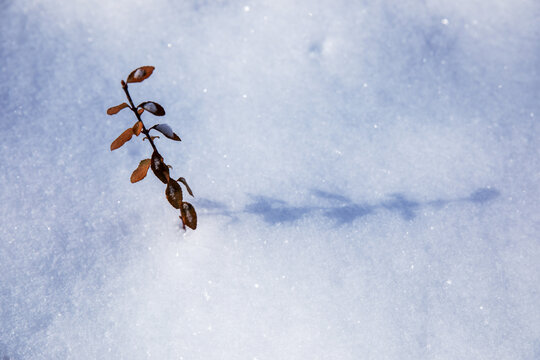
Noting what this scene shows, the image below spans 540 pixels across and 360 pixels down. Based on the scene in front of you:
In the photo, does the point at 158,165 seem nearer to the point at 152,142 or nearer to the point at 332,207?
the point at 152,142

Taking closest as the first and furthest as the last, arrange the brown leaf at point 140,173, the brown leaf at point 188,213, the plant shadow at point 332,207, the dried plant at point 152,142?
the dried plant at point 152,142 < the brown leaf at point 140,173 < the brown leaf at point 188,213 < the plant shadow at point 332,207

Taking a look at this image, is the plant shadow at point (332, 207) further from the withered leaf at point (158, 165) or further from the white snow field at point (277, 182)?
the withered leaf at point (158, 165)

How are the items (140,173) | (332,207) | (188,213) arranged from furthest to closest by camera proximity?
(332,207)
(188,213)
(140,173)

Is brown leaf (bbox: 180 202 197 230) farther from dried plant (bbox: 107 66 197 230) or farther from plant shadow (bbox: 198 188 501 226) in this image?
plant shadow (bbox: 198 188 501 226)

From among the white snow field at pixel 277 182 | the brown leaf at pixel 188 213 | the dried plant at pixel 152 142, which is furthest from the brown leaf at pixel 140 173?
the white snow field at pixel 277 182

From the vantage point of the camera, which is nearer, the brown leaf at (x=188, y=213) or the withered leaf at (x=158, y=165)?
the withered leaf at (x=158, y=165)

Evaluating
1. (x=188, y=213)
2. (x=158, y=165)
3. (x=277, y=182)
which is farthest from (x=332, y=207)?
(x=158, y=165)

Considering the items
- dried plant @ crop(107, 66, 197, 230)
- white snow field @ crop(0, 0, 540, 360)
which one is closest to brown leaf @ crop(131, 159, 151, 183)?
dried plant @ crop(107, 66, 197, 230)

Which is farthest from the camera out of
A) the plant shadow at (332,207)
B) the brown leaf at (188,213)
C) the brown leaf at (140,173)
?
the plant shadow at (332,207)

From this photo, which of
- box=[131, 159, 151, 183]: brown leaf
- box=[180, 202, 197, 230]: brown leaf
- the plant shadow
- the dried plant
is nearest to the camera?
the dried plant
